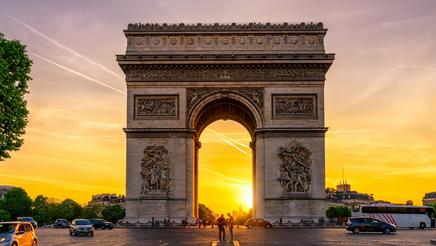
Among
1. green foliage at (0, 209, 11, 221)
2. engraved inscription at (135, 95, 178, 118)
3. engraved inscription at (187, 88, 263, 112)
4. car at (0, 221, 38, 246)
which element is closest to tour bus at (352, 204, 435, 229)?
engraved inscription at (187, 88, 263, 112)

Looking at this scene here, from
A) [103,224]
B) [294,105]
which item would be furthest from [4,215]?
[294,105]

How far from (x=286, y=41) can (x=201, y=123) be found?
12.2m

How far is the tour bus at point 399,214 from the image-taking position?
6919cm

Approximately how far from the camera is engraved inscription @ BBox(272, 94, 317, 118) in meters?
55.0

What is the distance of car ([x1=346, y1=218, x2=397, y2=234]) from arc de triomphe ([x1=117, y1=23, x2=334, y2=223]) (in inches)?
145

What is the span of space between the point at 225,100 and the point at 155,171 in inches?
340

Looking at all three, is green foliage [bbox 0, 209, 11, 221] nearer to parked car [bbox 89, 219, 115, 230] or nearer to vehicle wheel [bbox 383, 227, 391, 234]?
parked car [bbox 89, 219, 115, 230]

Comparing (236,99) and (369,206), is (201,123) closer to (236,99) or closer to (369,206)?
(236,99)

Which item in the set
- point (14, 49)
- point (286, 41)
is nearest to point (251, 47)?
point (286, 41)

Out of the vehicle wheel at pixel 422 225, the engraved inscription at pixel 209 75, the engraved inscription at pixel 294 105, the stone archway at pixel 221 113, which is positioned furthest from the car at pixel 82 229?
the vehicle wheel at pixel 422 225

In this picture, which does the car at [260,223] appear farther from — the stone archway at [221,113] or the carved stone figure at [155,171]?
the carved stone figure at [155,171]

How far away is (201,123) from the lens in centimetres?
6241

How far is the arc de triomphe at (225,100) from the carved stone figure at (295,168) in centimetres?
8

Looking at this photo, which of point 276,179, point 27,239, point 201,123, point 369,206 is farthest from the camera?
point 369,206
